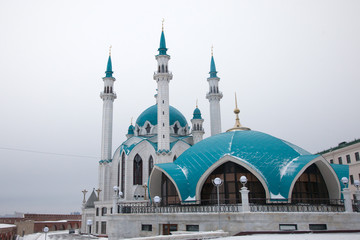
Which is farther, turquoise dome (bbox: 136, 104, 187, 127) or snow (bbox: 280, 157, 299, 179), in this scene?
turquoise dome (bbox: 136, 104, 187, 127)

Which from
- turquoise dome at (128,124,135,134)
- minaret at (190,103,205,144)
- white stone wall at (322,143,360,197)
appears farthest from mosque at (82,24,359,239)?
turquoise dome at (128,124,135,134)

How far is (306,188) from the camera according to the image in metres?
24.3

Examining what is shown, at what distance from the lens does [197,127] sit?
51094 mm

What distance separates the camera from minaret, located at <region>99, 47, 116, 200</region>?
1714 inches

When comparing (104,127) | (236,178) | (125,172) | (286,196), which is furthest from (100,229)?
(286,196)

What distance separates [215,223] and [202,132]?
1291 inches

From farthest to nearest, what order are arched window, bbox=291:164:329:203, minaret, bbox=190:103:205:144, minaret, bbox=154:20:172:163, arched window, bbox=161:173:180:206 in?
minaret, bbox=190:103:205:144 < minaret, bbox=154:20:172:163 < arched window, bbox=161:173:180:206 < arched window, bbox=291:164:329:203

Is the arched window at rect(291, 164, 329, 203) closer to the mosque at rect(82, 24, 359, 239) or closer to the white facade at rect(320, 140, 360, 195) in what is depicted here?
the mosque at rect(82, 24, 359, 239)

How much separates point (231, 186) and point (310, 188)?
6.10 metres

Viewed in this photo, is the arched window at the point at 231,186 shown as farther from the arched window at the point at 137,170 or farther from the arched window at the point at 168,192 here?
the arched window at the point at 137,170

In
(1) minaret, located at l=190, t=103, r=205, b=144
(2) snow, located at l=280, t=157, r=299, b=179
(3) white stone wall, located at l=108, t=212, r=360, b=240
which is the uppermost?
(1) minaret, located at l=190, t=103, r=205, b=144

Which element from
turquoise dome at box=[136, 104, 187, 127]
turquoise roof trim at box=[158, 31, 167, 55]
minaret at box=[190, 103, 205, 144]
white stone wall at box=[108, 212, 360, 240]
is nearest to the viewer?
white stone wall at box=[108, 212, 360, 240]

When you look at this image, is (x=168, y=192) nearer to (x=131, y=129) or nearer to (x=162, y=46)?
(x=162, y=46)

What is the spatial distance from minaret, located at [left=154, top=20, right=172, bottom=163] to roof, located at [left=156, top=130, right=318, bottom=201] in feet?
35.4
